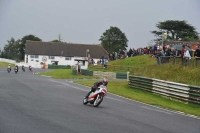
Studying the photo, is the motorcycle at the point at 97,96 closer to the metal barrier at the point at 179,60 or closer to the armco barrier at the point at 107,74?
the metal barrier at the point at 179,60

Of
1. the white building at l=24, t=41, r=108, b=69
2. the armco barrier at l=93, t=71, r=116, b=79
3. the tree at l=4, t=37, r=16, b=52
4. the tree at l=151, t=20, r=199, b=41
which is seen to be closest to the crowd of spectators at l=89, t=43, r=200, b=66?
the armco barrier at l=93, t=71, r=116, b=79

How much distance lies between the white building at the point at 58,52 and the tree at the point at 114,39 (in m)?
9.31

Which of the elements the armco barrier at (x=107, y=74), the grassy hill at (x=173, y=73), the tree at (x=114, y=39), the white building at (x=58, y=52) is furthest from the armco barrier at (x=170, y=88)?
the tree at (x=114, y=39)

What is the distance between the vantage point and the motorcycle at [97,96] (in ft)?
57.0

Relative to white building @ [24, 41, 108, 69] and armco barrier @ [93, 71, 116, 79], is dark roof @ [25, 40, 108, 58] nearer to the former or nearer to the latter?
white building @ [24, 41, 108, 69]

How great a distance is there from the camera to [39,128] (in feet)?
33.9

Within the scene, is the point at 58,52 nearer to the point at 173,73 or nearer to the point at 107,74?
the point at 107,74

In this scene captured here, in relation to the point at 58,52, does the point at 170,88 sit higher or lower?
lower

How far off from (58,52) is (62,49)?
176 centimetres

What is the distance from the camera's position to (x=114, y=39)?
13062 centimetres

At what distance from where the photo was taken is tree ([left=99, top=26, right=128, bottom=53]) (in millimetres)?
130125

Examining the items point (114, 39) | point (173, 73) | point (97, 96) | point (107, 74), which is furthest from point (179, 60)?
point (114, 39)

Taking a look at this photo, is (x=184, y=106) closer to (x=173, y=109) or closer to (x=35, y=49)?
(x=173, y=109)

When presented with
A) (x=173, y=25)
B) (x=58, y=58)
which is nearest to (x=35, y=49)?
(x=58, y=58)
